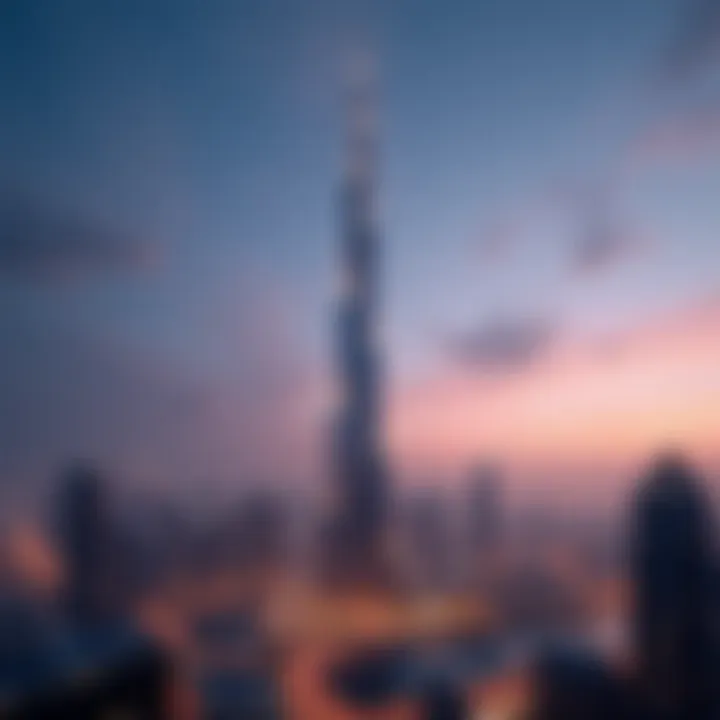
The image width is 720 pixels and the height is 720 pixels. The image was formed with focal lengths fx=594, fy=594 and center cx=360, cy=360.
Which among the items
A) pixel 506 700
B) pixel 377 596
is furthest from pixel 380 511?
pixel 506 700

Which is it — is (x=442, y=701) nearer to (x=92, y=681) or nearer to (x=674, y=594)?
(x=674, y=594)

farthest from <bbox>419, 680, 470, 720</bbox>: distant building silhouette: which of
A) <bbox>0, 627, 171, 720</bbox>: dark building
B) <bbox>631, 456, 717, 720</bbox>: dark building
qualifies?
<bbox>0, 627, 171, 720</bbox>: dark building

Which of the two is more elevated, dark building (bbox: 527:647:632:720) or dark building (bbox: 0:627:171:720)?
dark building (bbox: 0:627:171:720)

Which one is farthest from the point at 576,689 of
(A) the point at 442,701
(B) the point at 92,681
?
(B) the point at 92,681

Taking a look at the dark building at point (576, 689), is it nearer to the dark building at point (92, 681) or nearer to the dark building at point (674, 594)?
the dark building at point (674, 594)

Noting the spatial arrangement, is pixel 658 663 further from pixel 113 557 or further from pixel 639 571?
pixel 113 557

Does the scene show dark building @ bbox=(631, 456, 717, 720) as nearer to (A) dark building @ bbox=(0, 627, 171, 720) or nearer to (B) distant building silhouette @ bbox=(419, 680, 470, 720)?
(B) distant building silhouette @ bbox=(419, 680, 470, 720)

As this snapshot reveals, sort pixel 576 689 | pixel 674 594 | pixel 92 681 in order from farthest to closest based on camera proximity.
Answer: pixel 674 594
pixel 576 689
pixel 92 681

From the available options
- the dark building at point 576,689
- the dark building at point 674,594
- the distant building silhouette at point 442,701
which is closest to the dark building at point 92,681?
the distant building silhouette at point 442,701
